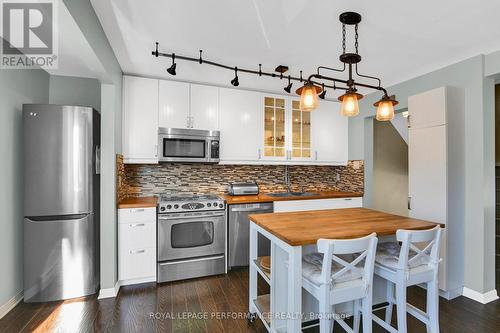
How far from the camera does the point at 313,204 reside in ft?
11.3

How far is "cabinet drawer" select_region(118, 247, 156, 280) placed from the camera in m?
2.58

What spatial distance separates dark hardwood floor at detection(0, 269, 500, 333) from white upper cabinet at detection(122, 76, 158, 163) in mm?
1477

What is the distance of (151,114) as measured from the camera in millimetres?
2957

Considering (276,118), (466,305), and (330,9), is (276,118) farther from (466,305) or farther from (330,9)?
(466,305)

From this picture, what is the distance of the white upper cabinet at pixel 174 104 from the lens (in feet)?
9.85

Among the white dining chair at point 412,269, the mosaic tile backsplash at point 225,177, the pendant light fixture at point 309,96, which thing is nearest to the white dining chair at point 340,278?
the white dining chair at point 412,269

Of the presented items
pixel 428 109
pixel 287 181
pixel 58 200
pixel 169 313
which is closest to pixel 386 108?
pixel 428 109

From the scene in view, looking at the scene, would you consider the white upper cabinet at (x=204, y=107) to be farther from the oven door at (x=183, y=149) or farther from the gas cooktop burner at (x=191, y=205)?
the gas cooktop burner at (x=191, y=205)

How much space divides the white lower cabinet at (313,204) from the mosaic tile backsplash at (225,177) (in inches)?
10.4

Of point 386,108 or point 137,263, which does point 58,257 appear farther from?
point 386,108

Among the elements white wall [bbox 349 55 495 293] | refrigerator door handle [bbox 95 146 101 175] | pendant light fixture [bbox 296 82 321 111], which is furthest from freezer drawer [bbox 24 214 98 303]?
white wall [bbox 349 55 495 293]

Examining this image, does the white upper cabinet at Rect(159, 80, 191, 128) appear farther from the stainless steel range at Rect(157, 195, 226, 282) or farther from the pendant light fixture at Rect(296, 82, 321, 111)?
the pendant light fixture at Rect(296, 82, 321, 111)

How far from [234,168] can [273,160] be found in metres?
0.61

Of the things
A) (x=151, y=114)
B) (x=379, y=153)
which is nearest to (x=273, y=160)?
(x=151, y=114)
